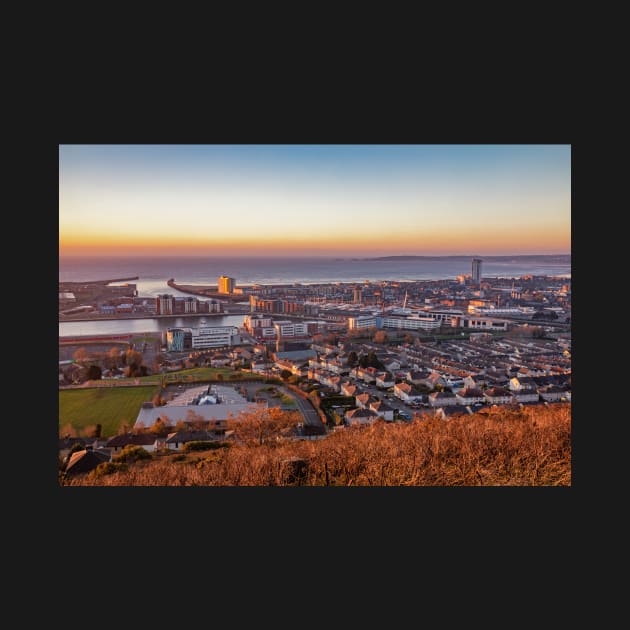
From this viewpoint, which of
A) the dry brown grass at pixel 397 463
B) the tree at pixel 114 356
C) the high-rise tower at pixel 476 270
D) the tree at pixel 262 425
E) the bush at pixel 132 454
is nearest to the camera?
the dry brown grass at pixel 397 463

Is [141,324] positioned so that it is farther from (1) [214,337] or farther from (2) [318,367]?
(2) [318,367]

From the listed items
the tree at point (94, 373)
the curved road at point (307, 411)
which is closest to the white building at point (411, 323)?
the curved road at point (307, 411)

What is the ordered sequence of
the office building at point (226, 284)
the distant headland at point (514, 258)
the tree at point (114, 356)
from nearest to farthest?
the tree at point (114, 356), the distant headland at point (514, 258), the office building at point (226, 284)

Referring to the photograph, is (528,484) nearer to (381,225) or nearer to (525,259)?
(525,259)

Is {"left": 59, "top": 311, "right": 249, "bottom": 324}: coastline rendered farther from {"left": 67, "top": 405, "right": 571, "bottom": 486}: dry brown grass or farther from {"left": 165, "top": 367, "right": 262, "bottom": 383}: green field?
{"left": 67, "top": 405, "right": 571, "bottom": 486}: dry brown grass

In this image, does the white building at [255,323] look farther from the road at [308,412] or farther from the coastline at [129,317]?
the road at [308,412]

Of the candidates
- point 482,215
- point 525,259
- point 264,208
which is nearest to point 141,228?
point 264,208

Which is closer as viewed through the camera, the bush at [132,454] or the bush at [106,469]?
the bush at [106,469]
